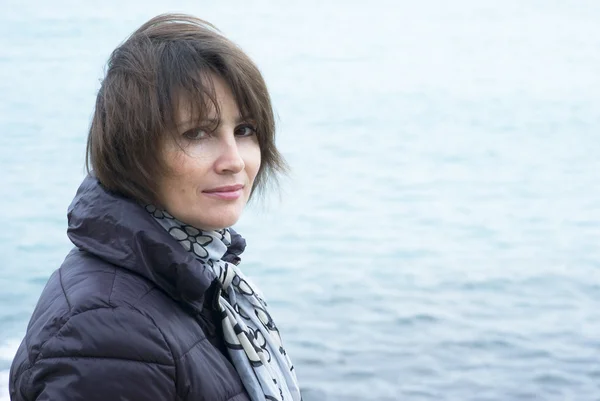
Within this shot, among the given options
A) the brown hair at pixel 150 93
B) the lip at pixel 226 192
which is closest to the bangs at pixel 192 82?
the brown hair at pixel 150 93

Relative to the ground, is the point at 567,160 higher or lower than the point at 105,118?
lower

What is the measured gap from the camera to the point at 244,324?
1.96 m

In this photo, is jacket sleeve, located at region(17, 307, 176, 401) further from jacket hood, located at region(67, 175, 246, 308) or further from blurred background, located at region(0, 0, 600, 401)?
blurred background, located at region(0, 0, 600, 401)

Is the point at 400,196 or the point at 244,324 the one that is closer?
the point at 244,324

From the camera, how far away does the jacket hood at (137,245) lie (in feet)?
5.65

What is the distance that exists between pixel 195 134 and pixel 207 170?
7 centimetres

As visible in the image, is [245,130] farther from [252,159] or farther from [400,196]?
[400,196]

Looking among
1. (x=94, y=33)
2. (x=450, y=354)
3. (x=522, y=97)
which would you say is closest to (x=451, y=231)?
(x=450, y=354)

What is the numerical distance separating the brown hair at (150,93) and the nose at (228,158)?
0.25ft

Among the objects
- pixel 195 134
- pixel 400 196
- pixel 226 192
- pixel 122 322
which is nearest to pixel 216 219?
pixel 226 192

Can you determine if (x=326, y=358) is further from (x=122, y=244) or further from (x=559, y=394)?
(x=122, y=244)

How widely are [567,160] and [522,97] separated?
264cm

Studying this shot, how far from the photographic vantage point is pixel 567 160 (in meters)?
10.0

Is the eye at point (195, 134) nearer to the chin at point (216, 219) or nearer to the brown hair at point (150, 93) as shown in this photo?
the brown hair at point (150, 93)
